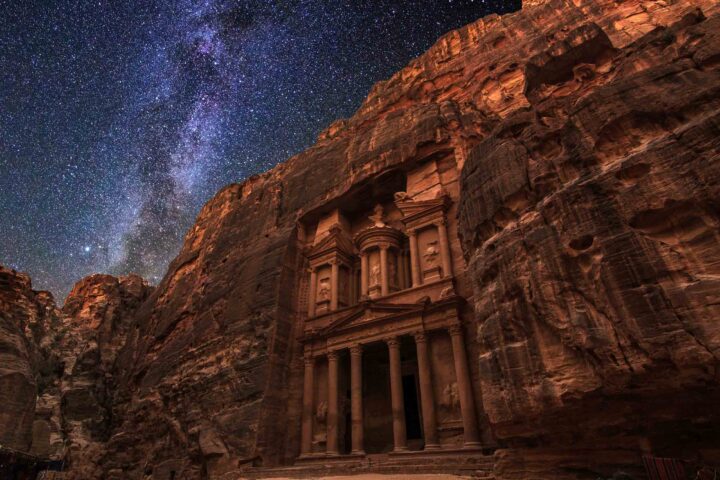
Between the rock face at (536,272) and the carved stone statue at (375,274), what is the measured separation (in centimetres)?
410

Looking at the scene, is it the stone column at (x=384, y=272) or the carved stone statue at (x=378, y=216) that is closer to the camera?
the stone column at (x=384, y=272)

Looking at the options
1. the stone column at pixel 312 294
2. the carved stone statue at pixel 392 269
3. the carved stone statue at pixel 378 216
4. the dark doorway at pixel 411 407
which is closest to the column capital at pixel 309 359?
the stone column at pixel 312 294

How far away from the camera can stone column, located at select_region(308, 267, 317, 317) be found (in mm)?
20319

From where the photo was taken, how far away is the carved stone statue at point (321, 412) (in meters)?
17.2

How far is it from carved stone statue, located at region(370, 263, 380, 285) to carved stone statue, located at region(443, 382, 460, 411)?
20.1ft

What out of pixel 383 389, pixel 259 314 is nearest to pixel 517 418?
pixel 383 389

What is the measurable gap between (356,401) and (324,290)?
20.1ft

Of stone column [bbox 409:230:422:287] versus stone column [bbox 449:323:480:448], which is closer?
stone column [bbox 449:323:480:448]

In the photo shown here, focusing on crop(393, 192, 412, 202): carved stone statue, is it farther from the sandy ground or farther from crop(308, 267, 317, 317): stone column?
the sandy ground

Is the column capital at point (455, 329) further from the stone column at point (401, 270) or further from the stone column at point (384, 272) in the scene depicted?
the stone column at point (401, 270)

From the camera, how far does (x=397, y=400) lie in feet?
50.8

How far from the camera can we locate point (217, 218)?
30453mm

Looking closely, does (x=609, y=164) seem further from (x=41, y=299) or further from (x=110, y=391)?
(x=41, y=299)

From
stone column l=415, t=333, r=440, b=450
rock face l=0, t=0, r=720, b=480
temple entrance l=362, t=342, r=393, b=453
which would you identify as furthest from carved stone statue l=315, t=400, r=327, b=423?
stone column l=415, t=333, r=440, b=450
